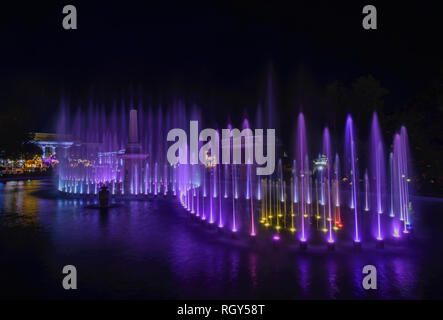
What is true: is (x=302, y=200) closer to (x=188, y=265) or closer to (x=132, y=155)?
(x=188, y=265)

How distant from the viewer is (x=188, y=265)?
24.2 feet

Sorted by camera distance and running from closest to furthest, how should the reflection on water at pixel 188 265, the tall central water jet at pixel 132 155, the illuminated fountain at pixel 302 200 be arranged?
1. the reflection on water at pixel 188 265
2. the illuminated fountain at pixel 302 200
3. the tall central water jet at pixel 132 155

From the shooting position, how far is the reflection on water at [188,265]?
19.5 feet

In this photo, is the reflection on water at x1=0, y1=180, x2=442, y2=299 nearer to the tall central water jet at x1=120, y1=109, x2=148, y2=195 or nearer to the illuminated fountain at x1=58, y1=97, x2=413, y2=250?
the illuminated fountain at x1=58, y1=97, x2=413, y2=250

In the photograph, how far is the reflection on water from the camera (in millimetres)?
5945

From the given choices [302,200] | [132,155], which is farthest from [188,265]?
[132,155]

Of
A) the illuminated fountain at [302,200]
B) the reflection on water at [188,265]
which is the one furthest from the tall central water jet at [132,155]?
the reflection on water at [188,265]

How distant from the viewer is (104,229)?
1127 centimetres

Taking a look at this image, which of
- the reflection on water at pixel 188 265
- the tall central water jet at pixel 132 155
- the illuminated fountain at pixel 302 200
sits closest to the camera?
the reflection on water at pixel 188 265

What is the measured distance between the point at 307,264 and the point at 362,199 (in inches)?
599

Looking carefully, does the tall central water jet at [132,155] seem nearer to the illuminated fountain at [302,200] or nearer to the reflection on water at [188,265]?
the illuminated fountain at [302,200]
